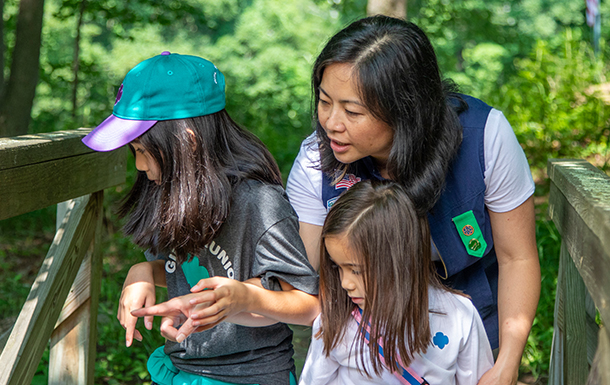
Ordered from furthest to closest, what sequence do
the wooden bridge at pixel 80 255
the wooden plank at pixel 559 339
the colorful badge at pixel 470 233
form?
the wooden plank at pixel 559 339 → the colorful badge at pixel 470 233 → the wooden bridge at pixel 80 255

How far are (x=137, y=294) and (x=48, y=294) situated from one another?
44 cm

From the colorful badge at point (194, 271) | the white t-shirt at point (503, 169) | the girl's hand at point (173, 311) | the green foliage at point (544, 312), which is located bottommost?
the green foliage at point (544, 312)

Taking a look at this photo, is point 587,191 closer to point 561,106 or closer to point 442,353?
point 442,353

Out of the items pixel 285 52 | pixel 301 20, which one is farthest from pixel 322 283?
pixel 301 20

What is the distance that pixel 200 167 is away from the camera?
59.7 inches

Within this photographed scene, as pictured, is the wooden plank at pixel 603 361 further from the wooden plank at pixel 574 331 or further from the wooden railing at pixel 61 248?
the wooden railing at pixel 61 248

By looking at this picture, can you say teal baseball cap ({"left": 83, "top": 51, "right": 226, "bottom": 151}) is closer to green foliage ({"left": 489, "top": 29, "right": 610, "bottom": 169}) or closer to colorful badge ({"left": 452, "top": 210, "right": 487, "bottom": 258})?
colorful badge ({"left": 452, "top": 210, "right": 487, "bottom": 258})

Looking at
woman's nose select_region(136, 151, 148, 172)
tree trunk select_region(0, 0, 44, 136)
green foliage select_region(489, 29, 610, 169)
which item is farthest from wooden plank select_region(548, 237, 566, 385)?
tree trunk select_region(0, 0, 44, 136)

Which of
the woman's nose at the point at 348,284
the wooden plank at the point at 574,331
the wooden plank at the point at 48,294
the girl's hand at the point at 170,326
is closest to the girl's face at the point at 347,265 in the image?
the woman's nose at the point at 348,284

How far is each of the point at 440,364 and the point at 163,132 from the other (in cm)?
97

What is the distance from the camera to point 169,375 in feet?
5.58

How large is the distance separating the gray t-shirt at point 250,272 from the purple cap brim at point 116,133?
0.30 meters

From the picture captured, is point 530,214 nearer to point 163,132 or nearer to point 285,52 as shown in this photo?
point 163,132

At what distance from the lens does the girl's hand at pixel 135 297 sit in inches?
57.7
